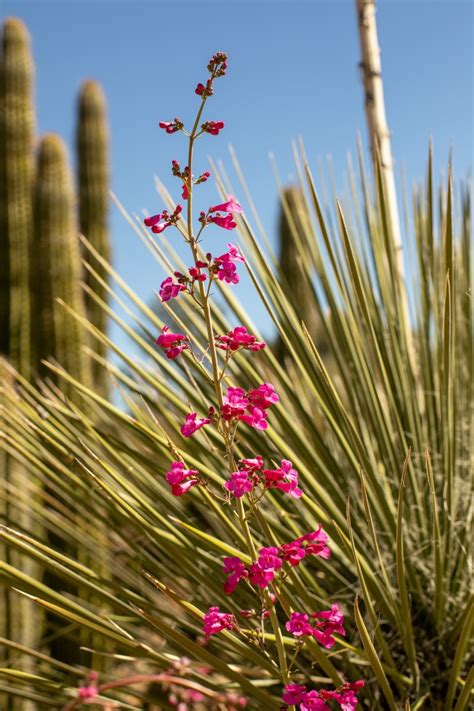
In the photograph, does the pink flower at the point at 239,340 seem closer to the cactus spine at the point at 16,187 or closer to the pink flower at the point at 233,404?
the pink flower at the point at 233,404

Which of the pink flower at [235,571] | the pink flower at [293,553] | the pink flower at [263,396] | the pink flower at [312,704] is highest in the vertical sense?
the pink flower at [263,396]

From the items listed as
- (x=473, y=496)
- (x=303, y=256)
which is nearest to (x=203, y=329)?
(x=303, y=256)

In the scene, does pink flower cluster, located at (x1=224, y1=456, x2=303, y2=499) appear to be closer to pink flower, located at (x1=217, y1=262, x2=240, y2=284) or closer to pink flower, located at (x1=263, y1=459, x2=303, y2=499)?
pink flower, located at (x1=263, y1=459, x2=303, y2=499)

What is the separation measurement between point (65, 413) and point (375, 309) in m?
0.56

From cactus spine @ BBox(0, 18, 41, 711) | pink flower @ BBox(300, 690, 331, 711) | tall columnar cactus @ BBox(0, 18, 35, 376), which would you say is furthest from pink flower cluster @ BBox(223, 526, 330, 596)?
tall columnar cactus @ BBox(0, 18, 35, 376)

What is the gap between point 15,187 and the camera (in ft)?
14.6

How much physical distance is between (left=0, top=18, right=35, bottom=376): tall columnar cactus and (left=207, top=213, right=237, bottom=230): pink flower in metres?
3.45

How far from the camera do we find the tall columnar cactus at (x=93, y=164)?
17.9 ft

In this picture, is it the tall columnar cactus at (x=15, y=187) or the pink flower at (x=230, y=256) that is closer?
the pink flower at (x=230, y=256)

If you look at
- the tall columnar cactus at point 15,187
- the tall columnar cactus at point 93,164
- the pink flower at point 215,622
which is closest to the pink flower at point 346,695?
the pink flower at point 215,622

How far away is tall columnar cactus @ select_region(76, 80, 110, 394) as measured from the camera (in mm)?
5461

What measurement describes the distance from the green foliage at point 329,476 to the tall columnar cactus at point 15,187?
2832 millimetres

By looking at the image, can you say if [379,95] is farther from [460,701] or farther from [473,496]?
[460,701]

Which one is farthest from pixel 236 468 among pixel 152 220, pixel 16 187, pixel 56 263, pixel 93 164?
pixel 93 164
